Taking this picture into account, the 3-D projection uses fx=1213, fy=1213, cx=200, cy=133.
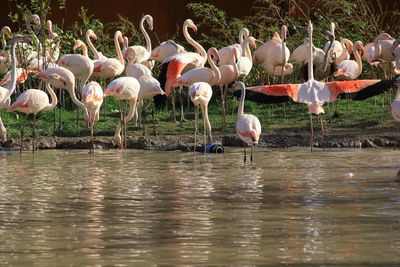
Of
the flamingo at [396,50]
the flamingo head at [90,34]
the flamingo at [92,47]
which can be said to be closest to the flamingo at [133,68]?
the flamingo at [92,47]

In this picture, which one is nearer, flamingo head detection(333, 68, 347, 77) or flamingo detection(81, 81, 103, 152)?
flamingo detection(81, 81, 103, 152)

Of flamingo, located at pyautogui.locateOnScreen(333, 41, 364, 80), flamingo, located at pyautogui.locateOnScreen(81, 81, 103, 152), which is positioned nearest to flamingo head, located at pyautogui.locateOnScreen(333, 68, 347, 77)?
flamingo, located at pyautogui.locateOnScreen(333, 41, 364, 80)

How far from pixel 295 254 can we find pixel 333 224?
3.31ft

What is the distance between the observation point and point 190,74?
13.7 meters

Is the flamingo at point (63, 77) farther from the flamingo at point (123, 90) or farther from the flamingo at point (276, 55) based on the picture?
the flamingo at point (276, 55)

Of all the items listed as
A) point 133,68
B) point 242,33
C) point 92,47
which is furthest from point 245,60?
point 92,47

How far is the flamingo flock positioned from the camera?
12.2m

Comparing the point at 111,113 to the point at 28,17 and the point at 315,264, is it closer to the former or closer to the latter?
the point at 28,17

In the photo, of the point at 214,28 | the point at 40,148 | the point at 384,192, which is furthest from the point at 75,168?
the point at 214,28

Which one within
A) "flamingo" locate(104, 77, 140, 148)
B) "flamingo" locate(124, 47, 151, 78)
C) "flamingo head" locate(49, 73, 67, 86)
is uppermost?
"flamingo" locate(124, 47, 151, 78)

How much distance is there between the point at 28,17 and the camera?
16.1m

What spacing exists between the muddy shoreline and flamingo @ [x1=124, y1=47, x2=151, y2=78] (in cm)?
114

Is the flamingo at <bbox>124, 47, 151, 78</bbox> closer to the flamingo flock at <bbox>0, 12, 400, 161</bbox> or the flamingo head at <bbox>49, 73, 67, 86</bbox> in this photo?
the flamingo flock at <bbox>0, 12, 400, 161</bbox>

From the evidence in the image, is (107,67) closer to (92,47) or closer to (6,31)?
(92,47)
